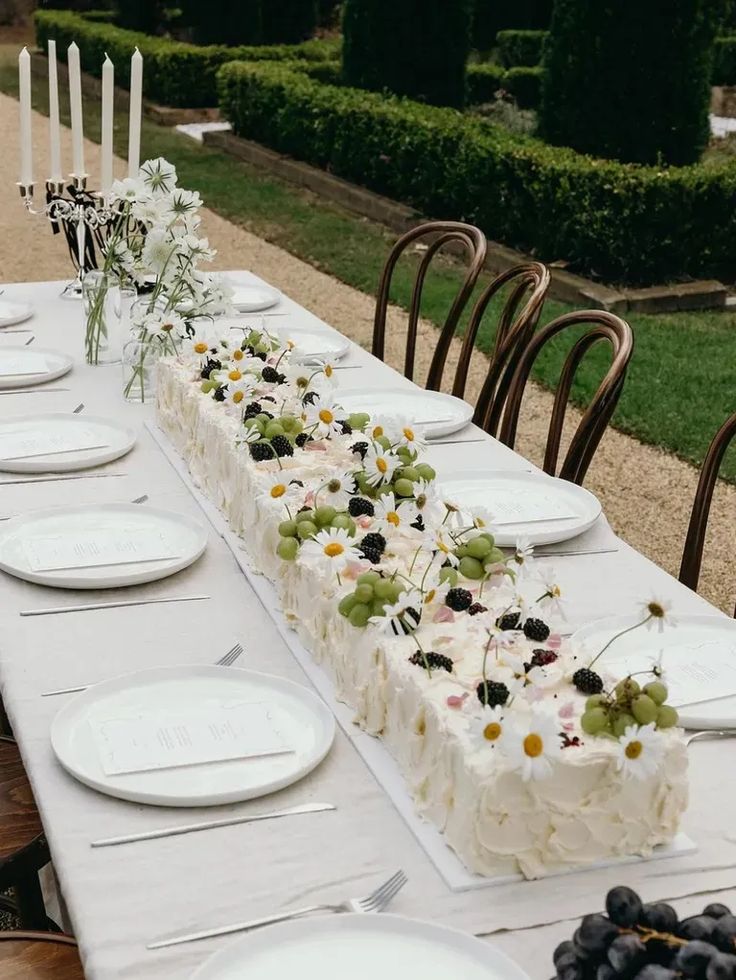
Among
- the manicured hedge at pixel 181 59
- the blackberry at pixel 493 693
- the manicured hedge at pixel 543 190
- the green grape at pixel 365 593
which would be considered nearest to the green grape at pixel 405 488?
the green grape at pixel 365 593

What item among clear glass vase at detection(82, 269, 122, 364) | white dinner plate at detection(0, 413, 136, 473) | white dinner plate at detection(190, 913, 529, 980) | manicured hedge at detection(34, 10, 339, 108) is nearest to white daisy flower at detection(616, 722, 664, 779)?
white dinner plate at detection(190, 913, 529, 980)

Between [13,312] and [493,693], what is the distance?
2.67 meters

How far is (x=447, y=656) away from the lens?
5.43 feet

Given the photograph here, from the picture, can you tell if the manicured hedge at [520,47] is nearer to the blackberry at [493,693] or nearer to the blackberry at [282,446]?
the blackberry at [282,446]

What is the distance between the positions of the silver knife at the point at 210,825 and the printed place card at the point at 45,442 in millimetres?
1328

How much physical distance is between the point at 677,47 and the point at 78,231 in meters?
5.98

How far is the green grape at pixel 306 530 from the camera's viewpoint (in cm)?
196

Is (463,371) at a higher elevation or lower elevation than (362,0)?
lower

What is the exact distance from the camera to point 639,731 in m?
1.43

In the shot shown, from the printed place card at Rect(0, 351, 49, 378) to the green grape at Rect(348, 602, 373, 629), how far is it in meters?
1.73

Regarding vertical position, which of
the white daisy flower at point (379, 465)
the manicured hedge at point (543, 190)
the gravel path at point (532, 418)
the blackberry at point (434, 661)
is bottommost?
the gravel path at point (532, 418)

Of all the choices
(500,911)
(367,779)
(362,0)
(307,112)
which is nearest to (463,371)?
(367,779)

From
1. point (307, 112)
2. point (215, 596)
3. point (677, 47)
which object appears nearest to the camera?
point (215, 596)

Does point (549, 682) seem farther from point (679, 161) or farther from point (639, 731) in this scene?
point (679, 161)
